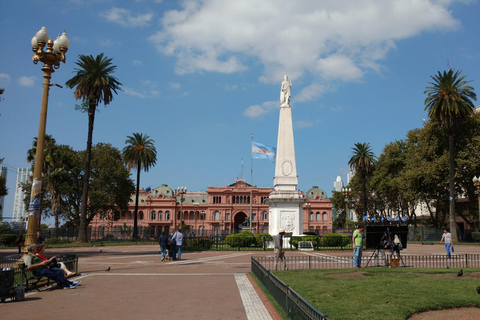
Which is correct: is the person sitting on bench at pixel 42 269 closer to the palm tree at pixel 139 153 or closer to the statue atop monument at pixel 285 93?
the statue atop monument at pixel 285 93

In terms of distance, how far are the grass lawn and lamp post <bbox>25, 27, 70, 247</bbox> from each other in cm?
804

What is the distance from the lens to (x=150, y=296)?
9.71 metres

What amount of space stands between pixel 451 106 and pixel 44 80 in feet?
123

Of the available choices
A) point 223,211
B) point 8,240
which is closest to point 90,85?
point 8,240

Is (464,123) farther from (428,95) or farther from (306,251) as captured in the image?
(306,251)

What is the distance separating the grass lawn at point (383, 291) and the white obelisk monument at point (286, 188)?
54.1ft

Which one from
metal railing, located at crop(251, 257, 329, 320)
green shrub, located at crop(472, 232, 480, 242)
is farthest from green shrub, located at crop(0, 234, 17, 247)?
green shrub, located at crop(472, 232, 480, 242)

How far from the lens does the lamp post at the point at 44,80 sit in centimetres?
1253

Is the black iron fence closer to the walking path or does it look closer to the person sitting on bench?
the walking path

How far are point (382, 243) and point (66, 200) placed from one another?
45.0 meters

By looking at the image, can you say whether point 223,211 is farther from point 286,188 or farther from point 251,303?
point 251,303

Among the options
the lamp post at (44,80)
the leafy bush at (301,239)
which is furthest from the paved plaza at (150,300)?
the leafy bush at (301,239)

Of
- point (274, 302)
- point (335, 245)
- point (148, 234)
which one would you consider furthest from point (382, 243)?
point (148, 234)

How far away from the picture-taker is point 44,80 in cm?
1319
